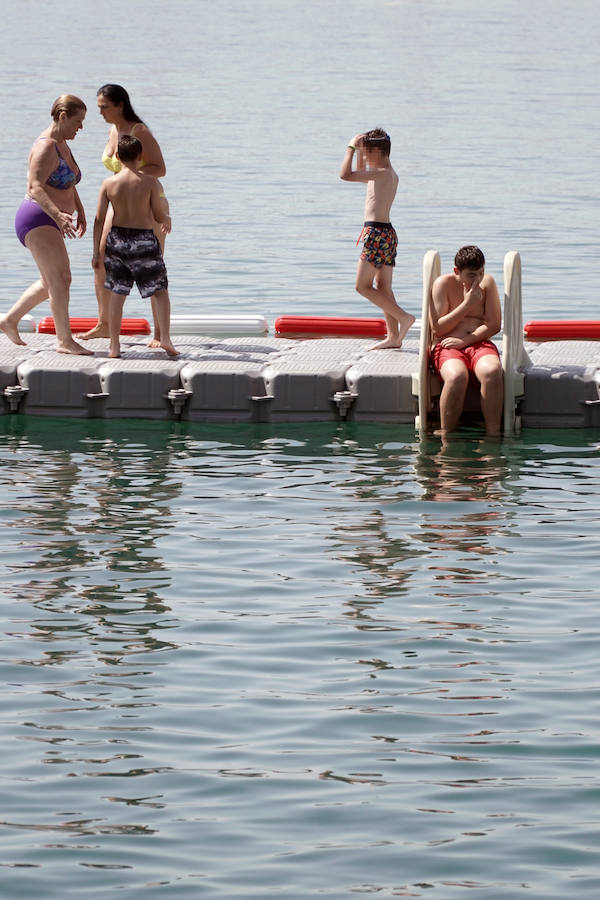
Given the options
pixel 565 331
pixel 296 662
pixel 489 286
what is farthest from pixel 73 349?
pixel 296 662

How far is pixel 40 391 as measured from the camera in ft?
40.5

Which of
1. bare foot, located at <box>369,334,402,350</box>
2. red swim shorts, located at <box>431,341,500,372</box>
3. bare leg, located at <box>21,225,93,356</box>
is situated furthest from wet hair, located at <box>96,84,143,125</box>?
red swim shorts, located at <box>431,341,500,372</box>

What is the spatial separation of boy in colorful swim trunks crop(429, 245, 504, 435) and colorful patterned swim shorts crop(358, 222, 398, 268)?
735 millimetres

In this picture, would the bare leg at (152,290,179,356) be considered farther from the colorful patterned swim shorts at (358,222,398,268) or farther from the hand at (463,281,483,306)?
the hand at (463,281,483,306)

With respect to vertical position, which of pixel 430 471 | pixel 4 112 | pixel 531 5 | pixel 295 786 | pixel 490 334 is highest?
pixel 531 5

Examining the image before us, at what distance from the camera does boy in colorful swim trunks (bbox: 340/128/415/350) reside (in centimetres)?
1230

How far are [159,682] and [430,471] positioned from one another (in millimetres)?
3948

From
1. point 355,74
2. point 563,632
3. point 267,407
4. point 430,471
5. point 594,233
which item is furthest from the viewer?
point 355,74

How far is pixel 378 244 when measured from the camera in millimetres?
12336

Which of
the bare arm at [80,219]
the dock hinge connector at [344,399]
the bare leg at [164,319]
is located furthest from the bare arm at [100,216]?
the dock hinge connector at [344,399]

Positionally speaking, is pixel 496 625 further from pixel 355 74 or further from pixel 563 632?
pixel 355 74

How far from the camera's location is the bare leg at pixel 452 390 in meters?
11.5

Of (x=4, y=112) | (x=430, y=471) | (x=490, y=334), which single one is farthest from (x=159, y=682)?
(x=4, y=112)

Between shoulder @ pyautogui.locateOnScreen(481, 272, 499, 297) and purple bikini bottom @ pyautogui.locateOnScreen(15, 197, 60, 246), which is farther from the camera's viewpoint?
purple bikini bottom @ pyautogui.locateOnScreen(15, 197, 60, 246)
